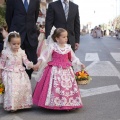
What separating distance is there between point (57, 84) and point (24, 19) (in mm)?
1449

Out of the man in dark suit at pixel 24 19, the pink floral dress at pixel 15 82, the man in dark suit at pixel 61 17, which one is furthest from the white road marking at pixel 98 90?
the pink floral dress at pixel 15 82

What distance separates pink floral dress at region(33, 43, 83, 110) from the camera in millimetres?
5828

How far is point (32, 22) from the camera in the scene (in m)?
6.78

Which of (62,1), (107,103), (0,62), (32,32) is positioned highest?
(62,1)

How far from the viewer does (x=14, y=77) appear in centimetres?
595

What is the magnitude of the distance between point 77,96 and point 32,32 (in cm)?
160

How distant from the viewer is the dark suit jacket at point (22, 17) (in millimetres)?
6613

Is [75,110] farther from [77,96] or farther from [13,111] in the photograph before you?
[13,111]

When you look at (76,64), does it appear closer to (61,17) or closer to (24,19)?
(61,17)

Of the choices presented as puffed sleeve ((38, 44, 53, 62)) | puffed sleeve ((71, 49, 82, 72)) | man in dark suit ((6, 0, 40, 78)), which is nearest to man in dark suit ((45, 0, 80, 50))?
man in dark suit ((6, 0, 40, 78))

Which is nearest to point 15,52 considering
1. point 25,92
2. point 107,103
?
point 25,92

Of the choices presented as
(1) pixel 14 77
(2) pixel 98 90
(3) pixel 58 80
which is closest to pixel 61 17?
(3) pixel 58 80

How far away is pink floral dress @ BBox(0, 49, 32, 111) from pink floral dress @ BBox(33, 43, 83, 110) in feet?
0.66

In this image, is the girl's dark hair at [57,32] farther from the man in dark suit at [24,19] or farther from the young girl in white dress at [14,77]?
the man in dark suit at [24,19]
